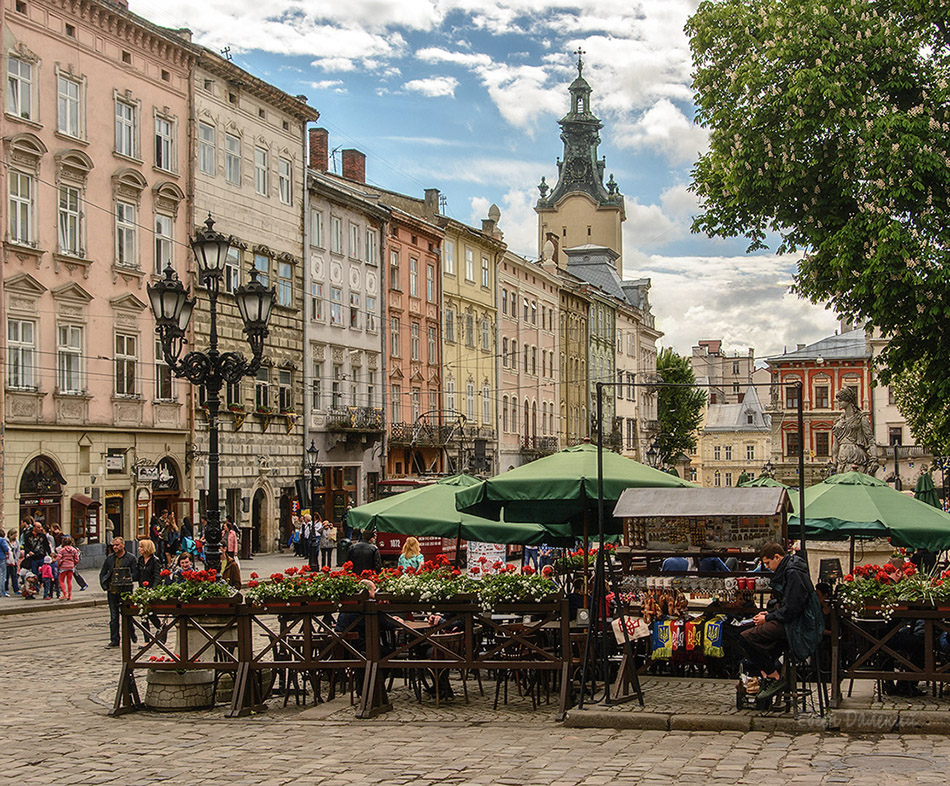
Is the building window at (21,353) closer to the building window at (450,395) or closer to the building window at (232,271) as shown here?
the building window at (232,271)

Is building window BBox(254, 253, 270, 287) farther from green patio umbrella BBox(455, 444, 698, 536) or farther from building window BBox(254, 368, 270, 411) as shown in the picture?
green patio umbrella BBox(455, 444, 698, 536)

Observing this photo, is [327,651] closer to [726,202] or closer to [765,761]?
[765,761]

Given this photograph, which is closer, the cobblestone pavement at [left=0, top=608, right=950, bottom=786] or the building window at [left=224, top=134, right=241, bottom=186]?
the cobblestone pavement at [left=0, top=608, right=950, bottom=786]

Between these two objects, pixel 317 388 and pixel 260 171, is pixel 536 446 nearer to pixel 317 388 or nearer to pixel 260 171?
pixel 317 388

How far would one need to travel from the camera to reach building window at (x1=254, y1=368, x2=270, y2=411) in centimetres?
4347

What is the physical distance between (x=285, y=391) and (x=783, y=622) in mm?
35928

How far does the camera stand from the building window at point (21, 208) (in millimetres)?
32312

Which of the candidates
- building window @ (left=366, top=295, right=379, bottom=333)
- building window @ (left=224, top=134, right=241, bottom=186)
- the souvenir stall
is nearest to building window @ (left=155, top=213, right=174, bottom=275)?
building window @ (left=224, top=134, right=241, bottom=186)

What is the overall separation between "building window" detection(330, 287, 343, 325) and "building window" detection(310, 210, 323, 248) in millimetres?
1971

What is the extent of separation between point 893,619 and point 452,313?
165ft

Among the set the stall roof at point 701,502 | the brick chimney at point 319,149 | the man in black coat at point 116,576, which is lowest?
the man in black coat at point 116,576

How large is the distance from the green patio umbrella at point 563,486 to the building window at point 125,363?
22354mm

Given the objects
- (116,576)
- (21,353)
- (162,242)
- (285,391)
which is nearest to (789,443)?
(285,391)

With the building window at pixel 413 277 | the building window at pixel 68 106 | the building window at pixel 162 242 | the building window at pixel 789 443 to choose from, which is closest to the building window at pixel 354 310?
the building window at pixel 413 277
